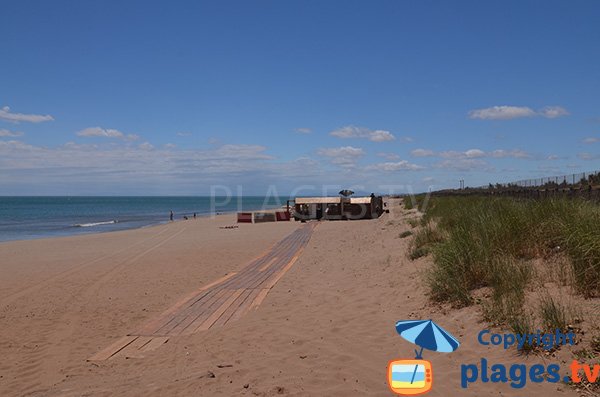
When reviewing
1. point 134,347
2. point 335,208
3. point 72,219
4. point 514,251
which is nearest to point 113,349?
point 134,347

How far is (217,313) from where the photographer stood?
26.0 feet

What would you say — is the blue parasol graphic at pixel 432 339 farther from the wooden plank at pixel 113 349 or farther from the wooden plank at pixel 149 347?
the wooden plank at pixel 113 349

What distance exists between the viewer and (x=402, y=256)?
36.0ft

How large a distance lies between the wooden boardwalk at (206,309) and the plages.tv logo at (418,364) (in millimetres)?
3321

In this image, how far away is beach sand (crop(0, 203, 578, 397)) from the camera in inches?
175

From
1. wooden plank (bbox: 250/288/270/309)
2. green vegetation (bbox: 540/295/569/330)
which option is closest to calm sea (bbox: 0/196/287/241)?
wooden plank (bbox: 250/288/270/309)

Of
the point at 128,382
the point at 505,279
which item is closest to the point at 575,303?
the point at 505,279

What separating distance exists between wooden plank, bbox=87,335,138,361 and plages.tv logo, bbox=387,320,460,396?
12.1 ft

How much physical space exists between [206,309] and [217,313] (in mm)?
444

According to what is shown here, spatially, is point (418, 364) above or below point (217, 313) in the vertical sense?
above

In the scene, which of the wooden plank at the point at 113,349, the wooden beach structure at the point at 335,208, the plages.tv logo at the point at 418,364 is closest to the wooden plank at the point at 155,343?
the wooden plank at the point at 113,349

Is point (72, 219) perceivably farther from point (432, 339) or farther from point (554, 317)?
point (554, 317)

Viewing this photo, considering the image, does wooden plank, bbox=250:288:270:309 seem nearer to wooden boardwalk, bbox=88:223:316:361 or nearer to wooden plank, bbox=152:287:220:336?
wooden boardwalk, bbox=88:223:316:361

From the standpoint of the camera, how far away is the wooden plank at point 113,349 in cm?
609
